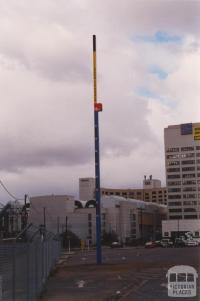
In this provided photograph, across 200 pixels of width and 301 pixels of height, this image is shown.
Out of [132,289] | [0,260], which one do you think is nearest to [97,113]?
[132,289]

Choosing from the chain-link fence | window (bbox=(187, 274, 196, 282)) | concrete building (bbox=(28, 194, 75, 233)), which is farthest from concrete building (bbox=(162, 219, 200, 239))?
window (bbox=(187, 274, 196, 282))

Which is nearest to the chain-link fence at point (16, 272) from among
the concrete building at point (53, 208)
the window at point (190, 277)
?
the window at point (190, 277)

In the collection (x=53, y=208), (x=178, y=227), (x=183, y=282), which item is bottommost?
(x=178, y=227)

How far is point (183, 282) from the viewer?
10.7 m

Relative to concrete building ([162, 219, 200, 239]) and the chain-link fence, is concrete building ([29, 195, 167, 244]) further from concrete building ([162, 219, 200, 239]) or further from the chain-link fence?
the chain-link fence

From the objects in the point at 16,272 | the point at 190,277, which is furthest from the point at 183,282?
the point at 16,272

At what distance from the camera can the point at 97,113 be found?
3766cm

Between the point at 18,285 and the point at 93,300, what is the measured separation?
4748 millimetres

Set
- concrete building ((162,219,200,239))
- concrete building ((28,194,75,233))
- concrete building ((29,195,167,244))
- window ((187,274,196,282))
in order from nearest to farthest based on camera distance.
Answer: window ((187,274,196,282)) → concrete building ((162,219,200,239)) → concrete building ((29,195,167,244)) → concrete building ((28,194,75,233))

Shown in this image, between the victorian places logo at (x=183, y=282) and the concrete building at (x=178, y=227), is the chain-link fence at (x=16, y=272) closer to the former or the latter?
the victorian places logo at (x=183, y=282)

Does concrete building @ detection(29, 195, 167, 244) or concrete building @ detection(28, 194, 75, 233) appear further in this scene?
concrete building @ detection(28, 194, 75, 233)

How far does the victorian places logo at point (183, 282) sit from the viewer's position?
34.8 feet

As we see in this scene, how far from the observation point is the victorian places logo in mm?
10594

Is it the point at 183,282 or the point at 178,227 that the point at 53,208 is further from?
the point at 183,282
